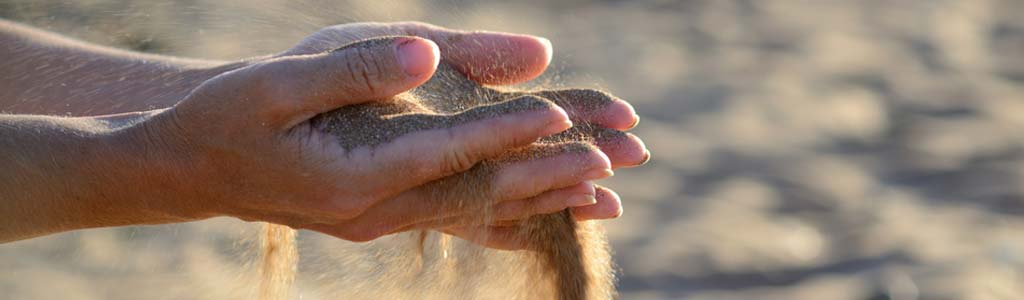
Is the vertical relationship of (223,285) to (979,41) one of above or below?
below

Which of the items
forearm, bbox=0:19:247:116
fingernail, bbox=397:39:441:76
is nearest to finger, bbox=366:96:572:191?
fingernail, bbox=397:39:441:76

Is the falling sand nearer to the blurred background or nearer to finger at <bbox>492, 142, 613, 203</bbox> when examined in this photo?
finger at <bbox>492, 142, 613, 203</bbox>

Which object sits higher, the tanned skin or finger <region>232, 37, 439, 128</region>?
finger <region>232, 37, 439, 128</region>

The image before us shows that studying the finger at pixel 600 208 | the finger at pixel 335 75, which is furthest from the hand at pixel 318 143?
the finger at pixel 600 208

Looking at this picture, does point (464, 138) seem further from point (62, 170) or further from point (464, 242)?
point (62, 170)

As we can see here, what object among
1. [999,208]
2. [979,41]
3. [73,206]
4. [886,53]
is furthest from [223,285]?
[979,41]

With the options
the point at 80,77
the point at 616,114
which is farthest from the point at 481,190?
the point at 80,77

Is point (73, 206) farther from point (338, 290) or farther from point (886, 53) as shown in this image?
point (886, 53)
